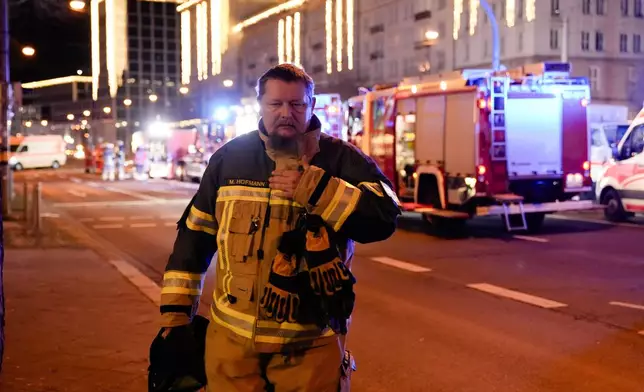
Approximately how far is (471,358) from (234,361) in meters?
3.72

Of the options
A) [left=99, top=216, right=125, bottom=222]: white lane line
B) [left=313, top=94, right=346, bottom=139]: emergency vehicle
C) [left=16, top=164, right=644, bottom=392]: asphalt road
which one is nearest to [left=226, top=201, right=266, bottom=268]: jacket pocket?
[left=16, top=164, right=644, bottom=392]: asphalt road

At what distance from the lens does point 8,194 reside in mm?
18766

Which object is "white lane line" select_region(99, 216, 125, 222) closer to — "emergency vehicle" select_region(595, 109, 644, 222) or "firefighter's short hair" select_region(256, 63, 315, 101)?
"emergency vehicle" select_region(595, 109, 644, 222)

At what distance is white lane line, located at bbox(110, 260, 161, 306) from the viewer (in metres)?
8.86

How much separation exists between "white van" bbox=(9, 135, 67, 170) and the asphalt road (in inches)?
1641

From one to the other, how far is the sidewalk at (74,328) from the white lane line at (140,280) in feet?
0.30

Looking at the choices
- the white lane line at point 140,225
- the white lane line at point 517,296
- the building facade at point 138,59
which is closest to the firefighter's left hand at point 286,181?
the white lane line at point 517,296

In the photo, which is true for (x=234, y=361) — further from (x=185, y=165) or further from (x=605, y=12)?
(x=605, y=12)

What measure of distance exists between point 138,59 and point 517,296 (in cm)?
9925

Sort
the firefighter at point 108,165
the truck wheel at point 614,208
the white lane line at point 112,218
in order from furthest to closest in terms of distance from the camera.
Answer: the firefighter at point 108,165 → the white lane line at point 112,218 → the truck wheel at point 614,208

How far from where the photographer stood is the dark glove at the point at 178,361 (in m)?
2.91

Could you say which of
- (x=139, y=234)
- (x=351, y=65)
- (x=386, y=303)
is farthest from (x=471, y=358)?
(x=351, y=65)

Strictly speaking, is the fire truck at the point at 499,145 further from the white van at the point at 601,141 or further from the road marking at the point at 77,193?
the road marking at the point at 77,193

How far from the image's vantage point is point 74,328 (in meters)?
7.28
